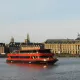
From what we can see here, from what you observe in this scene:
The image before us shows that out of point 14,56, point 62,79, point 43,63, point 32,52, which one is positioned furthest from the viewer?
point 14,56

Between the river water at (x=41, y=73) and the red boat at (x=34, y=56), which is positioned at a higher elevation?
the red boat at (x=34, y=56)

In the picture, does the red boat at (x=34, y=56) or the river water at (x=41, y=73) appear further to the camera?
the red boat at (x=34, y=56)

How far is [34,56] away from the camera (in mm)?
101688

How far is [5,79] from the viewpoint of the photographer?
58094 mm

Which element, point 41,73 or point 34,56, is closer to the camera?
point 41,73

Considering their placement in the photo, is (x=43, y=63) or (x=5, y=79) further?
(x=43, y=63)

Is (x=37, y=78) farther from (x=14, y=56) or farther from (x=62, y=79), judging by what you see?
(x=14, y=56)

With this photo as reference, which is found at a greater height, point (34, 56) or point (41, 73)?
point (34, 56)

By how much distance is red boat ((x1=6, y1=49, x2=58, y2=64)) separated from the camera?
323ft

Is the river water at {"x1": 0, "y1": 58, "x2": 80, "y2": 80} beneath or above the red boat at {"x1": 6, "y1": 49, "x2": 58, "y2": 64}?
beneath

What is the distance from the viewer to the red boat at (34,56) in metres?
98.3

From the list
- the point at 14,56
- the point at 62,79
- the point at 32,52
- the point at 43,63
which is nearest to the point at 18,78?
the point at 62,79

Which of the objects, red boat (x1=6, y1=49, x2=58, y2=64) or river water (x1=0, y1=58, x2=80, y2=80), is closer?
river water (x1=0, y1=58, x2=80, y2=80)

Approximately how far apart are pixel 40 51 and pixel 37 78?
41450 mm
